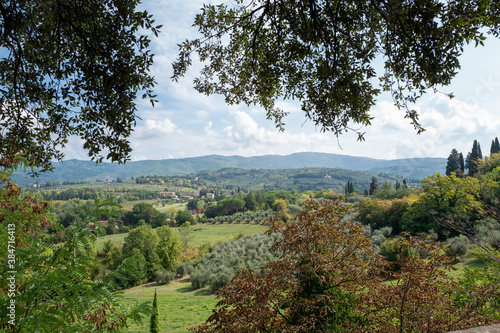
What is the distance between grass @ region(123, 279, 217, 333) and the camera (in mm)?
13288

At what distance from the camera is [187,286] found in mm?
24844

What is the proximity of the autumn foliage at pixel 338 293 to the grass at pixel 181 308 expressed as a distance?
7.22 metres

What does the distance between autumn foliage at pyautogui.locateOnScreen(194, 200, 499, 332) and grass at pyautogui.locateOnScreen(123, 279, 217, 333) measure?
7225mm

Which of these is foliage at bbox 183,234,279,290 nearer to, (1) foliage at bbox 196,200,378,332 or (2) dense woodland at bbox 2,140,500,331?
(2) dense woodland at bbox 2,140,500,331

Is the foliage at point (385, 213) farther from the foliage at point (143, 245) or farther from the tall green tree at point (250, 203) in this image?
the tall green tree at point (250, 203)

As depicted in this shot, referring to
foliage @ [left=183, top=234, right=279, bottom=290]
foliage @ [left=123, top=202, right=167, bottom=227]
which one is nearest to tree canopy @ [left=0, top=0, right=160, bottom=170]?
foliage @ [left=183, top=234, right=279, bottom=290]

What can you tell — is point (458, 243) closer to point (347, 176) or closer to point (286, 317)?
point (286, 317)

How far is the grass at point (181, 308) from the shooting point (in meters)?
13.3

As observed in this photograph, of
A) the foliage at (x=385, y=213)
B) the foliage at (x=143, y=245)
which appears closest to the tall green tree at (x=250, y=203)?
the foliage at (x=143, y=245)

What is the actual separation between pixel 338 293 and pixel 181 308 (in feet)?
52.3

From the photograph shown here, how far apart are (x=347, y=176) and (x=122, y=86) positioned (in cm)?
19777

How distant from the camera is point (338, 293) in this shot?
3855 mm

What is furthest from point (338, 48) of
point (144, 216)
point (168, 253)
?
point (144, 216)

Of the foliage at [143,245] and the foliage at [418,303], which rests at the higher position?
the foliage at [418,303]
